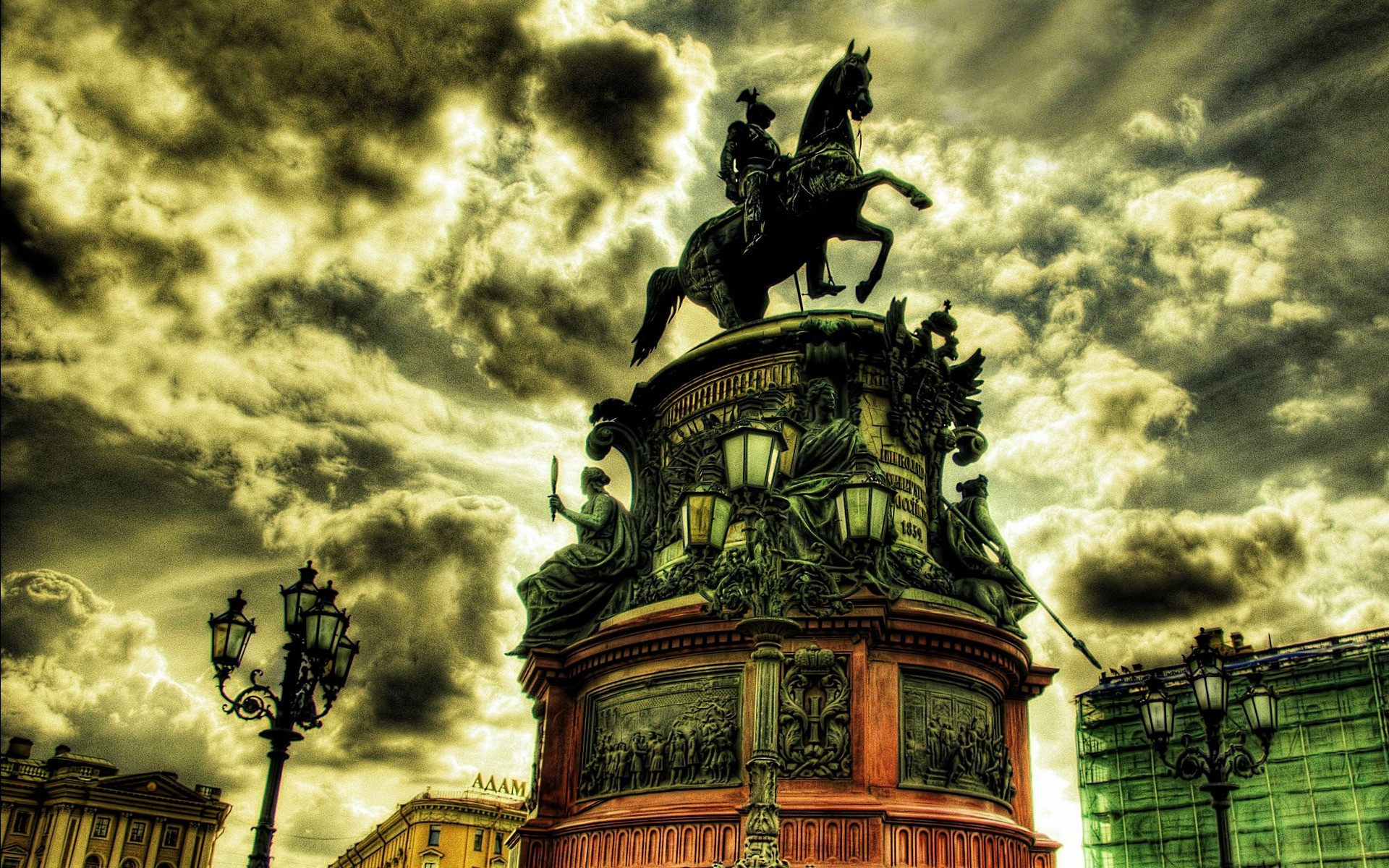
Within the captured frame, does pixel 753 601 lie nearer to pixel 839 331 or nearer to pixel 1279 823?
pixel 839 331

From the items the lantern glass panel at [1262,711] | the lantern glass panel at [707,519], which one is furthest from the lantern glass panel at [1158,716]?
the lantern glass panel at [707,519]

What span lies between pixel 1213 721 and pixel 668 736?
7.16m

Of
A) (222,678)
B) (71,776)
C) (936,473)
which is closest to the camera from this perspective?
(222,678)

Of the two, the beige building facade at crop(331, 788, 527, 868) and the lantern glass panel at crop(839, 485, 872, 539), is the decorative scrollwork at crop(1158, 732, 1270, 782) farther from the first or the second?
the beige building facade at crop(331, 788, 527, 868)

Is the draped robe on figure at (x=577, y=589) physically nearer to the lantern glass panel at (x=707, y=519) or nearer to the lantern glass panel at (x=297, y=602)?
the lantern glass panel at (x=297, y=602)

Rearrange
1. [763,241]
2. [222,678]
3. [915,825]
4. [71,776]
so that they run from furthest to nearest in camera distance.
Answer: [71,776], [763,241], [915,825], [222,678]

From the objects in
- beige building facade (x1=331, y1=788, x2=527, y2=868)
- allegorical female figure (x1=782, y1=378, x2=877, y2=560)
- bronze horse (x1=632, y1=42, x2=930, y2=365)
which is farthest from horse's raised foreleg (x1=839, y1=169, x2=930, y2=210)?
beige building facade (x1=331, y1=788, x2=527, y2=868)

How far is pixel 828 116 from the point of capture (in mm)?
21672

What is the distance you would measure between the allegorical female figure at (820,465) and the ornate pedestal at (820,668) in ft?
0.15

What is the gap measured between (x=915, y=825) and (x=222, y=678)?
28.5 feet

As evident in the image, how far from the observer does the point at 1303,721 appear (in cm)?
3522

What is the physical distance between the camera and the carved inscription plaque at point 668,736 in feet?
48.9

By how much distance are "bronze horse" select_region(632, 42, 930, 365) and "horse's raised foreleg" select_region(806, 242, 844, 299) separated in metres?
0.02

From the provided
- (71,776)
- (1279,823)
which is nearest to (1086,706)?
(1279,823)
